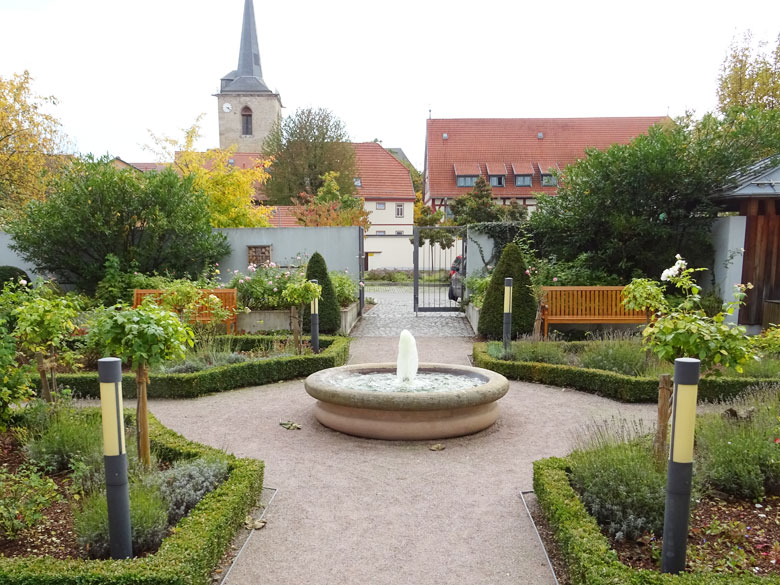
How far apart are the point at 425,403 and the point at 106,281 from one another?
31.0 ft

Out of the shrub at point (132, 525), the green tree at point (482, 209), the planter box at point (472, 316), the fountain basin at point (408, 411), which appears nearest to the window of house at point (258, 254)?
the planter box at point (472, 316)

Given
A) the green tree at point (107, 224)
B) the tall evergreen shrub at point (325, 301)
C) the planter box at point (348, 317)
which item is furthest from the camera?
the green tree at point (107, 224)

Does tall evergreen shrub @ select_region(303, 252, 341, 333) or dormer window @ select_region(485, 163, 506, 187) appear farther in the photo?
dormer window @ select_region(485, 163, 506, 187)

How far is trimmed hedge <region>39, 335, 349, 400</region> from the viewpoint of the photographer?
25.0ft

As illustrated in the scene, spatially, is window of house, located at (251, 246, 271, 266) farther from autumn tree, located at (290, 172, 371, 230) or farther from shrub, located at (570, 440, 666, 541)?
shrub, located at (570, 440, 666, 541)

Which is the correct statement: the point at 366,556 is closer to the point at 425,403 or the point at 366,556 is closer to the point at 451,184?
the point at 425,403

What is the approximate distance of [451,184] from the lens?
3803 cm

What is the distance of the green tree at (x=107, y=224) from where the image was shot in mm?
12523

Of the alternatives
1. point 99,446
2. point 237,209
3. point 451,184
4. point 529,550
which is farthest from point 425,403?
point 451,184

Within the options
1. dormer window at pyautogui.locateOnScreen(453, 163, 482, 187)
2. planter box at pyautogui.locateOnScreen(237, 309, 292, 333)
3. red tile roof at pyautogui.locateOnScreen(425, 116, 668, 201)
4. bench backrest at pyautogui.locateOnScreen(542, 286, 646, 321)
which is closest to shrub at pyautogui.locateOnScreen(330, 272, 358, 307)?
planter box at pyautogui.locateOnScreen(237, 309, 292, 333)

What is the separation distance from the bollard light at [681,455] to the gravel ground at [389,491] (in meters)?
0.82

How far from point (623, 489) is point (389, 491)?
1806 mm

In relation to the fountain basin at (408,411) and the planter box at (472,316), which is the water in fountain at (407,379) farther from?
the planter box at (472,316)

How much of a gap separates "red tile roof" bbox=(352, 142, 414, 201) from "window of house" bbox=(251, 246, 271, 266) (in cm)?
2141
